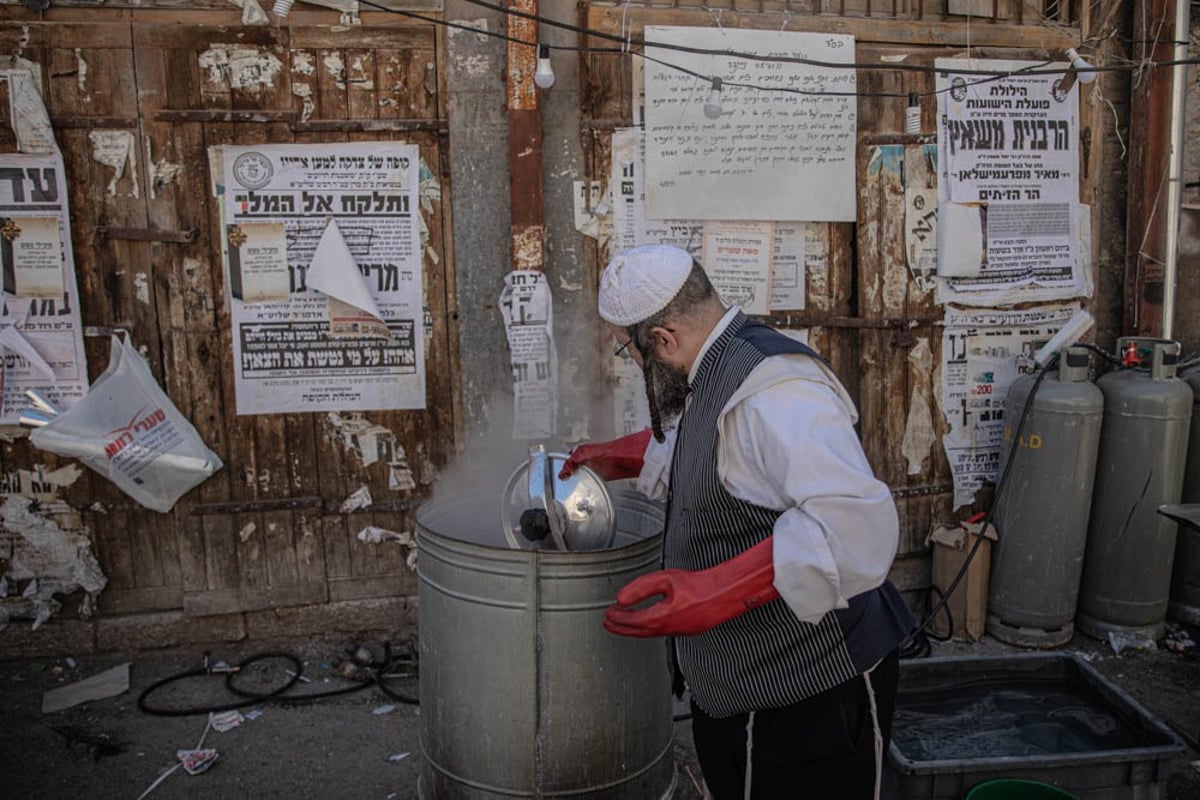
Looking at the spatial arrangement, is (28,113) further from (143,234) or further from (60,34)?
(143,234)

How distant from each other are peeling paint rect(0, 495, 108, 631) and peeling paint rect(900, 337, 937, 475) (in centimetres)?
433

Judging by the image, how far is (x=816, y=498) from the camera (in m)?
1.95

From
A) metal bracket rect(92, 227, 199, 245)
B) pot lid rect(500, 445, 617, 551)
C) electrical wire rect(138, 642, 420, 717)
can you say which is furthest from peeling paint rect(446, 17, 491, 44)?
electrical wire rect(138, 642, 420, 717)

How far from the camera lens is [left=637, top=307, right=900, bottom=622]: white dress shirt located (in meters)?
1.95

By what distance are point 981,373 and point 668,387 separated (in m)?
3.50

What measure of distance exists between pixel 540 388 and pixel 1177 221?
378cm

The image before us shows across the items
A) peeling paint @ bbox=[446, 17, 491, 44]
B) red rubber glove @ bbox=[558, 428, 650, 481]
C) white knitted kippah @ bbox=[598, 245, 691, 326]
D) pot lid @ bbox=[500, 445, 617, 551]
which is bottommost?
pot lid @ bbox=[500, 445, 617, 551]

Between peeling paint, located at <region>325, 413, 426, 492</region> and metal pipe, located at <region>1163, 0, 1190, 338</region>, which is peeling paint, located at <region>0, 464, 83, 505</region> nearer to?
peeling paint, located at <region>325, 413, 426, 492</region>

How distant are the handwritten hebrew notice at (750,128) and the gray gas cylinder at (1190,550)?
7.43 ft

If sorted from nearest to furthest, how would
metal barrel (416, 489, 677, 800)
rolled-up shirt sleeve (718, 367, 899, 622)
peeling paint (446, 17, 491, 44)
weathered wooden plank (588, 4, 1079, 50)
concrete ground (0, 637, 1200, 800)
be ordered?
rolled-up shirt sleeve (718, 367, 899, 622) < metal barrel (416, 489, 677, 800) < concrete ground (0, 637, 1200, 800) < peeling paint (446, 17, 491, 44) < weathered wooden plank (588, 4, 1079, 50)

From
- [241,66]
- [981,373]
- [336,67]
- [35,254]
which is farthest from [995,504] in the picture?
[35,254]

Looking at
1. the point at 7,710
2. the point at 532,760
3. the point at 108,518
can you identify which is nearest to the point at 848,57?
the point at 532,760

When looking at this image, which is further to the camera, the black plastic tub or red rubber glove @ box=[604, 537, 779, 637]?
the black plastic tub

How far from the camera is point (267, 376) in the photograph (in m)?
4.61
